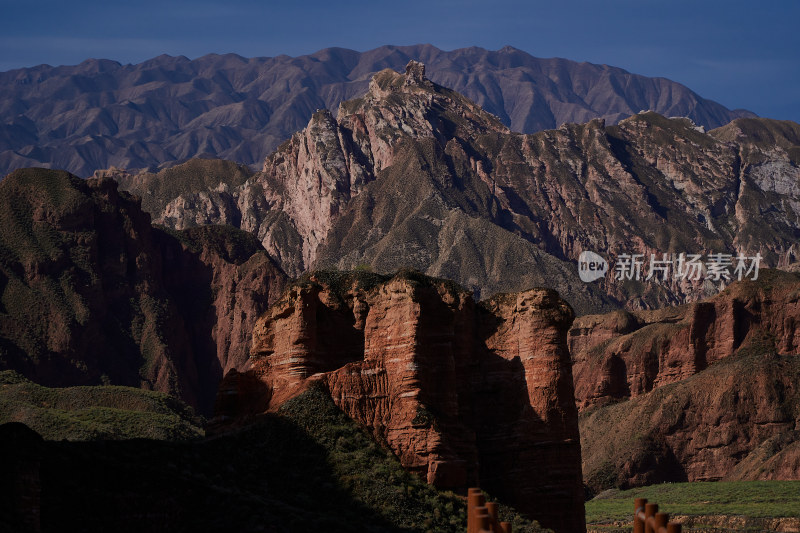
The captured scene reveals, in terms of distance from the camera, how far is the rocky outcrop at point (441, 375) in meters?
59.0

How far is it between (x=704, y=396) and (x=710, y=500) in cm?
2840

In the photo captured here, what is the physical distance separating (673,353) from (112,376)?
206 ft

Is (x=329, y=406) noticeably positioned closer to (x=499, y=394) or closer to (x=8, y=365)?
(x=499, y=394)

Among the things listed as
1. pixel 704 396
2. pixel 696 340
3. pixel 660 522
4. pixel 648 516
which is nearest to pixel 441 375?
pixel 648 516

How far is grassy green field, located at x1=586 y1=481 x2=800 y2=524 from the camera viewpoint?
334 ft

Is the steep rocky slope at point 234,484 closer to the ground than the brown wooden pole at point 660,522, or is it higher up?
higher up

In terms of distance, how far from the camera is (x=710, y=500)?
364 ft

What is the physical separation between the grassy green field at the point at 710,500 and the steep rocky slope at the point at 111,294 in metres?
56.5

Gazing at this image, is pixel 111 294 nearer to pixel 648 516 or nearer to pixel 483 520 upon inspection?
pixel 483 520

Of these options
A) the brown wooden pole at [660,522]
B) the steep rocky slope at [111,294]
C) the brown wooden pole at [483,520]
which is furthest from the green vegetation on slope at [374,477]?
the steep rocky slope at [111,294]

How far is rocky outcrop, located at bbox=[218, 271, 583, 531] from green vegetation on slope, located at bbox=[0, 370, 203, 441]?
30.2m

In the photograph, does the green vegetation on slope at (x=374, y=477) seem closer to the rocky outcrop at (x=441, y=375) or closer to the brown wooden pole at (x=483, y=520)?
the rocky outcrop at (x=441, y=375)

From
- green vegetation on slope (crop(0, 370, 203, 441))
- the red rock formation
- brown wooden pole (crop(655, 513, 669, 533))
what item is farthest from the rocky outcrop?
the red rock formation

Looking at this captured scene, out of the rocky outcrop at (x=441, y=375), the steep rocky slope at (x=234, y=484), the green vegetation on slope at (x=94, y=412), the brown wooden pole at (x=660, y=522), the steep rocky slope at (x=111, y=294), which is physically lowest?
the brown wooden pole at (x=660, y=522)
